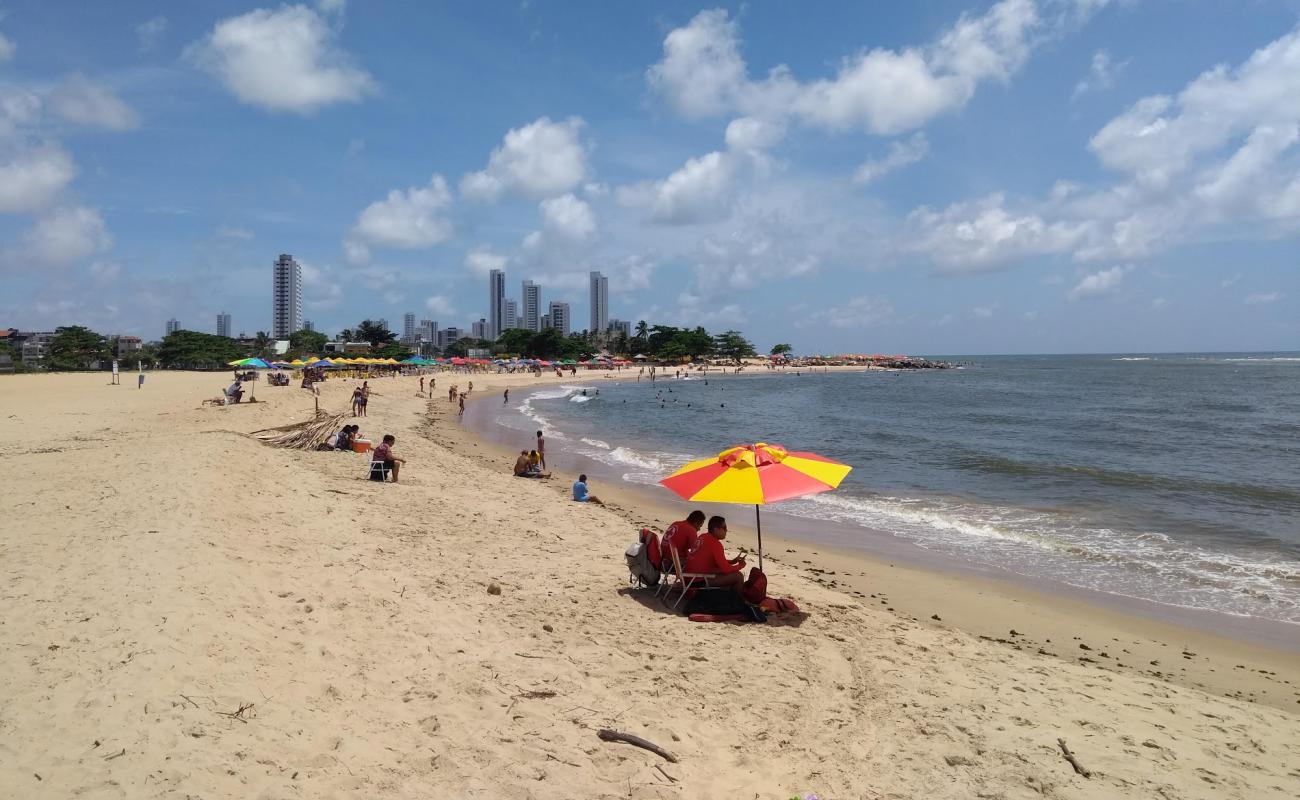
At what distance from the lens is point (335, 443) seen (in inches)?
578

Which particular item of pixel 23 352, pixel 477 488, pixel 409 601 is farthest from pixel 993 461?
pixel 23 352

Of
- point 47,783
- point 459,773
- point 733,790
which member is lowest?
point 733,790

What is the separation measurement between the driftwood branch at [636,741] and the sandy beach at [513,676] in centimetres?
5

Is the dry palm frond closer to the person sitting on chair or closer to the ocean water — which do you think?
the person sitting on chair

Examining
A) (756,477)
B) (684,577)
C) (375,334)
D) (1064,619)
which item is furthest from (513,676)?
(375,334)

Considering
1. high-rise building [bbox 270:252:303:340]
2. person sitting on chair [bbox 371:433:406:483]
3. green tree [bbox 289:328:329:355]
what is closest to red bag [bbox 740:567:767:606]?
person sitting on chair [bbox 371:433:406:483]

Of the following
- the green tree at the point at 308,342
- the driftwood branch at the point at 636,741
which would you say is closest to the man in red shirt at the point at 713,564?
the driftwood branch at the point at 636,741

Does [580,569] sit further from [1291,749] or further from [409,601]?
[1291,749]

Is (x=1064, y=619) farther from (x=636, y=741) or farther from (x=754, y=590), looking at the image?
(x=636, y=741)

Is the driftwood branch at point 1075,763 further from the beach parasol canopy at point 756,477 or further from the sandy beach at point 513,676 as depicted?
the beach parasol canopy at point 756,477

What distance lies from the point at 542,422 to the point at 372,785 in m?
29.4

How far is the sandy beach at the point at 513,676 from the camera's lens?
11.7 feet

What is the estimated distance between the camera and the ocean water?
10227 millimetres

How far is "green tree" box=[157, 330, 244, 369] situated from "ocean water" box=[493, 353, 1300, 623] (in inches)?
2446
